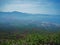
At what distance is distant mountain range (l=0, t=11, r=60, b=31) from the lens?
68.4 inches

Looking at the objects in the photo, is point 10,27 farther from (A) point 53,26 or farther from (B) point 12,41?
(A) point 53,26

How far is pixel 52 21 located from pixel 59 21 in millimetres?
88

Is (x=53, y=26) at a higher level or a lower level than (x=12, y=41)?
higher

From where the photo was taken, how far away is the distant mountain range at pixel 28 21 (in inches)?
68.4

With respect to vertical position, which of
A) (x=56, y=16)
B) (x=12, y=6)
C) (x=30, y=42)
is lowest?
(x=30, y=42)

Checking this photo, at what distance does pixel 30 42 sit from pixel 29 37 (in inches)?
2.5

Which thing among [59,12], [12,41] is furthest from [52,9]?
[12,41]

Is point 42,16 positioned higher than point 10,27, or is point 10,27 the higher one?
point 42,16

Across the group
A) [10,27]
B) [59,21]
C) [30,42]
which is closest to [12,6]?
[10,27]

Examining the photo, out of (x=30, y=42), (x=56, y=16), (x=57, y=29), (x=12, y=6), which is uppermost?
(x=12, y=6)

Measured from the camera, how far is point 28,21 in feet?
5.72

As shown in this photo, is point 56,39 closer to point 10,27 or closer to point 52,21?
point 52,21

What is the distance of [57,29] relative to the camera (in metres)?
1.75

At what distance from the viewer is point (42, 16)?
1746mm
